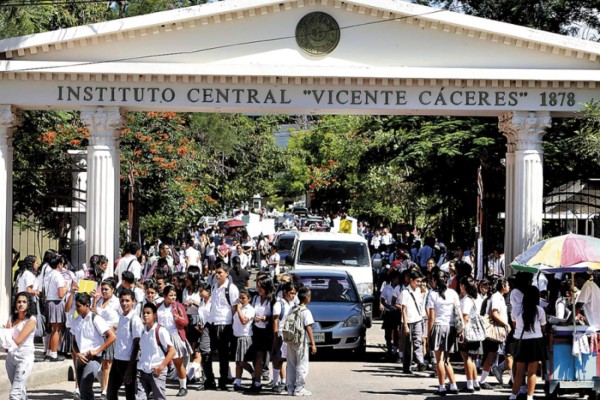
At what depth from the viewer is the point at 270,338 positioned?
16.5 m

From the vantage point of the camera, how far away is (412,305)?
60.3ft

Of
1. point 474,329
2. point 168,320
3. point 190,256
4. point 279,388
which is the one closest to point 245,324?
point 279,388

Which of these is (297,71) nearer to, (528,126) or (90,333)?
(528,126)

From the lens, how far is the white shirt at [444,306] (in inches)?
637

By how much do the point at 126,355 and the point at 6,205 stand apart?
10337 millimetres

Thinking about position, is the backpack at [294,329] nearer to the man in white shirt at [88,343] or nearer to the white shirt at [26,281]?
the man in white shirt at [88,343]

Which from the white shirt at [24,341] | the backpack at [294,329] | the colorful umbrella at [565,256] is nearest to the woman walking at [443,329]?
the colorful umbrella at [565,256]

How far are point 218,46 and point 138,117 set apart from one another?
368 inches

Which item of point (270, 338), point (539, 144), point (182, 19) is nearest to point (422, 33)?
point (539, 144)

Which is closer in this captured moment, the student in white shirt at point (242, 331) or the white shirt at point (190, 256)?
the student in white shirt at point (242, 331)

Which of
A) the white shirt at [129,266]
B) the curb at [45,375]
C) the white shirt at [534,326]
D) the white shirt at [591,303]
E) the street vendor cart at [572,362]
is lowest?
the curb at [45,375]

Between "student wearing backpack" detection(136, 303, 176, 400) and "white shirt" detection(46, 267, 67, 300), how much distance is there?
502cm

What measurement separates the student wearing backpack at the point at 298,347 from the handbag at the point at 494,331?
2721mm

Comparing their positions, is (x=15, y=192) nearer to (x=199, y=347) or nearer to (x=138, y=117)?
(x=138, y=117)
